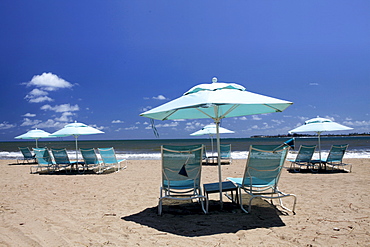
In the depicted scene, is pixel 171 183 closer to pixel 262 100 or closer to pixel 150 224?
pixel 150 224

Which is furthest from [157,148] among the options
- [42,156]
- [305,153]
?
[305,153]

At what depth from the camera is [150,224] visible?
10.7 ft

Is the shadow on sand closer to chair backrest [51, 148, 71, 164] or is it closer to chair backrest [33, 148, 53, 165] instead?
chair backrest [51, 148, 71, 164]

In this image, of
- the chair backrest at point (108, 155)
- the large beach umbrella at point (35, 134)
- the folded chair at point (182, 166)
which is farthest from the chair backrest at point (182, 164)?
the large beach umbrella at point (35, 134)

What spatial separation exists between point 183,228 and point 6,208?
2938 millimetres

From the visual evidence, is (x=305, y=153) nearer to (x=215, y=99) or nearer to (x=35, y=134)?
(x=215, y=99)

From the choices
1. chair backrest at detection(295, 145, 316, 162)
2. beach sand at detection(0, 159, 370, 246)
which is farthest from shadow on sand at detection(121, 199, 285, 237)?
chair backrest at detection(295, 145, 316, 162)

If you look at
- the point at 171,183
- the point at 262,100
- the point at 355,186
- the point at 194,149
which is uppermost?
the point at 262,100

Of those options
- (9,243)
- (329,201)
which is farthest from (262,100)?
(9,243)

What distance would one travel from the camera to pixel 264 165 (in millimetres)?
3695

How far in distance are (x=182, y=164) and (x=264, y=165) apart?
1186 mm

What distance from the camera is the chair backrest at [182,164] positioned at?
3770 millimetres

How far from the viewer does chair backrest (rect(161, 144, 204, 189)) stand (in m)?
3.77

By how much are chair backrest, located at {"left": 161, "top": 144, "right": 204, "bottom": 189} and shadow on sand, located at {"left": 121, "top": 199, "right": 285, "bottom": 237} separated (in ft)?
1.40
